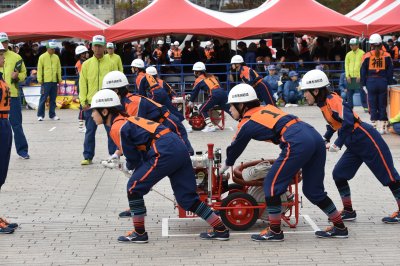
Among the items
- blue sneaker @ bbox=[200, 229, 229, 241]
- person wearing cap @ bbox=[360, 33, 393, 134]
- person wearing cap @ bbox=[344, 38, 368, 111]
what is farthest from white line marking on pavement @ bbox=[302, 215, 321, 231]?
person wearing cap @ bbox=[344, 38, 368, 111]

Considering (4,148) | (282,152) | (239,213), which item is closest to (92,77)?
(4,148)

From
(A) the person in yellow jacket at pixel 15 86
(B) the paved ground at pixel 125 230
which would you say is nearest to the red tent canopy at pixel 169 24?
(A) the person in yellow jacket at pixel 15 86

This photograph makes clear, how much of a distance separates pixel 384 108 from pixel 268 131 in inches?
358

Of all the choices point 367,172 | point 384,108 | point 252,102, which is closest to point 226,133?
point 384,108

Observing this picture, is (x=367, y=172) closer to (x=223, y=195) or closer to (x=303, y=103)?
(x=223, y=195)

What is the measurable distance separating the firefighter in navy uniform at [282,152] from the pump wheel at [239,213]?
0.43 m

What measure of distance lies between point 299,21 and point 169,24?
376cm

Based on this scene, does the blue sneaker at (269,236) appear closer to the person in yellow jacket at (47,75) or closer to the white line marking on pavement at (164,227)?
the white line marking on pavement at (164,227)

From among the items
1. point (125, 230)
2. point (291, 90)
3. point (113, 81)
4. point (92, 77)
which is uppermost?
point (113, 81)

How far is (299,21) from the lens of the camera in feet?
80.0

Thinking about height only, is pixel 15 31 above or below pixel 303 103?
above

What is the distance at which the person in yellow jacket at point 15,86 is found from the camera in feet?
44.2

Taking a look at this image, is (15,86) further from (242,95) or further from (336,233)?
(336,233)

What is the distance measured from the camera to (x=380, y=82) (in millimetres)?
16672
